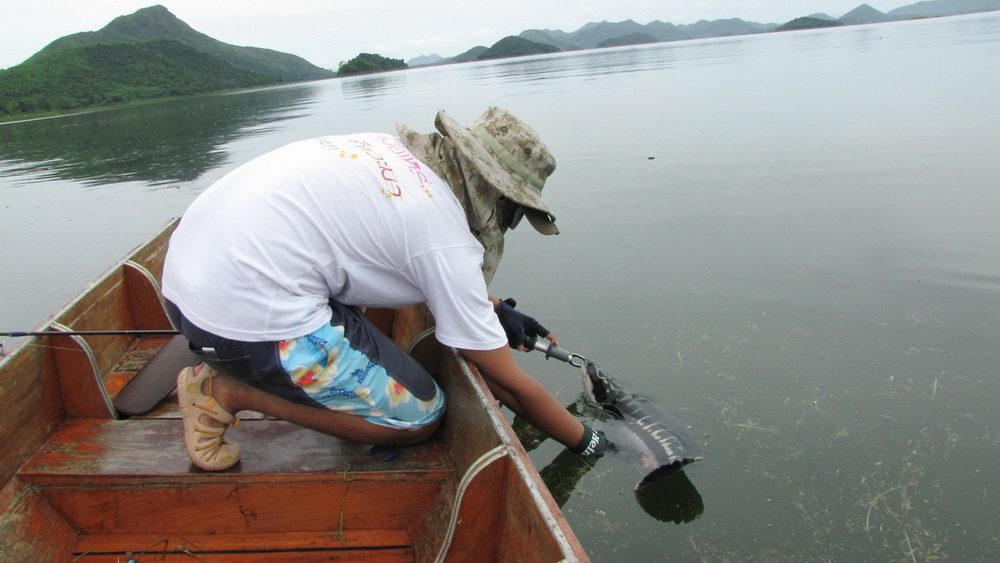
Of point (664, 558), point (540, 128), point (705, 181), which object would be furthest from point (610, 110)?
point (664, 558)

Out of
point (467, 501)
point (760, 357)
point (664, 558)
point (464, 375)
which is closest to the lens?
point (467, 501)

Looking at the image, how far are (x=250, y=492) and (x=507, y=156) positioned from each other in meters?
1.38

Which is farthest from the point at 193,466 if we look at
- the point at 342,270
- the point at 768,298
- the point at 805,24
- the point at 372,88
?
the point at 805,24

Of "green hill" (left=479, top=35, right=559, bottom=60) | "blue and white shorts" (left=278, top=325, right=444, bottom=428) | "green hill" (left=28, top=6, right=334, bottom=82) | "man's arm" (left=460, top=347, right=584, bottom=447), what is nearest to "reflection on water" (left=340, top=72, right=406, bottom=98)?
"man's arm" (left=460, top=347, right=584, bottom=447)

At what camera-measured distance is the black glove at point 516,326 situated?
2.96 m

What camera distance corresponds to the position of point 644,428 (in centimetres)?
320

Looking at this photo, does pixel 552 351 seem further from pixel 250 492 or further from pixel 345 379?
pixel 250 492

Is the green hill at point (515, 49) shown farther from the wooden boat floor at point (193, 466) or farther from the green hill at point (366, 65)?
the wooden boat floor at point (193, 466)

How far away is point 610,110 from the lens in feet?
46.5

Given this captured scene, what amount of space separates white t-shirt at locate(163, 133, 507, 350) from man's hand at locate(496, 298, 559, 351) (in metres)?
0.98

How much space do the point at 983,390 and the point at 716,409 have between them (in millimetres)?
1340

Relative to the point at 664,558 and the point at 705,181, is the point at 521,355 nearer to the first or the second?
the point at 664,558

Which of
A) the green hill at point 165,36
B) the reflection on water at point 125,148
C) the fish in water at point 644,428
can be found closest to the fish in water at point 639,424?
the fish in water at point 644,428

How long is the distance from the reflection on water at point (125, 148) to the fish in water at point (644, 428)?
355 inches
